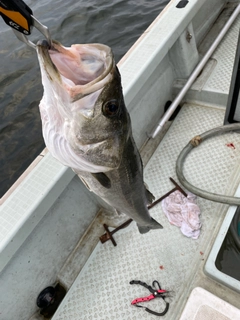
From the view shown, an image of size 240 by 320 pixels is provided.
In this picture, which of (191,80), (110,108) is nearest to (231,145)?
(191,80)

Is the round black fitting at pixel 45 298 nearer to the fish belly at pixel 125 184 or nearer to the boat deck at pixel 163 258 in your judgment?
the boat deck at pixel 163 258

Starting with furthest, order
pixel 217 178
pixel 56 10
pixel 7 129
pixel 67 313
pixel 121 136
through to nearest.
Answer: pixel 56 10 < pixel 7 129 < pixel 217 178 < pixel 67 313 < pixel 121 136

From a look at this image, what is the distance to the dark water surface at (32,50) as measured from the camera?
4.96 metres

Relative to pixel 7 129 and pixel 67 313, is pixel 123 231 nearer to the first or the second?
pixel 67 313

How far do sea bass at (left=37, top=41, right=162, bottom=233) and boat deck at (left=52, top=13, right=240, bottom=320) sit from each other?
113 centimetres

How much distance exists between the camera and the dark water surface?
4.96m

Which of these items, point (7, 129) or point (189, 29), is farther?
point (7, 129)

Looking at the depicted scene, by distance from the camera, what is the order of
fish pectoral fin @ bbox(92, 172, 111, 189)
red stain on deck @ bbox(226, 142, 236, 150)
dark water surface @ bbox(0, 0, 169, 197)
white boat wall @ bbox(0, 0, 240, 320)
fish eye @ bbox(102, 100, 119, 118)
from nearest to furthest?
1. fish eye @ bbox(102, 100, 119, 118)
2. fish pectoral fin @ bbox(92, 172, 111, 189)
3. white boat wall @ bbox(0, 0, 240, 320)
4. red stain on deck @ bbox(226, 142, 236, 150)
5. dark water surface @ bbox(0, 0, 169, 197)

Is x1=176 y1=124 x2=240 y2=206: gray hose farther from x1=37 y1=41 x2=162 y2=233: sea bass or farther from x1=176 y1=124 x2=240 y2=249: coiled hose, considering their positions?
x1=37 y1=41 x2=162 y2=233: sea bass

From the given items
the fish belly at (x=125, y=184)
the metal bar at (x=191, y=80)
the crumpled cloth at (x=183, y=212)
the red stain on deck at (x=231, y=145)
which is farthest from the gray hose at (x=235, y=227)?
the metal bar at (x=191, y=80)

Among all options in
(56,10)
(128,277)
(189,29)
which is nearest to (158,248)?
(128,277)

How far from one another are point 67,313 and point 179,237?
119 cm

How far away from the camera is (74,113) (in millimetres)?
1192

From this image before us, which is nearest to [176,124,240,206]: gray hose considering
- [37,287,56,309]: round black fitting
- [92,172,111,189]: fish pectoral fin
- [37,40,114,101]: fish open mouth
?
[92,172,111,189]: fish pectoral fin
